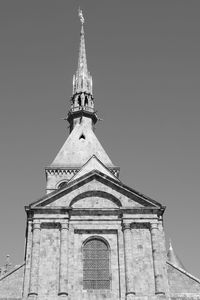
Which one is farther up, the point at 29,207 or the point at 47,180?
the point at 47,180

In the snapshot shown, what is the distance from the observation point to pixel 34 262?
22156mm

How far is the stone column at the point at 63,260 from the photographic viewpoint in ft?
70.0

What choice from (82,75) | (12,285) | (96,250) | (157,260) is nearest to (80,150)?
(82,75)

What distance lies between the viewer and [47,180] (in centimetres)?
4303

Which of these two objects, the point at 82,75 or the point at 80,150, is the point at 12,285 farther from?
the point at 82,75

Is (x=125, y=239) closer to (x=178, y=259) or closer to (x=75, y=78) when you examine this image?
(x=178, y=259)

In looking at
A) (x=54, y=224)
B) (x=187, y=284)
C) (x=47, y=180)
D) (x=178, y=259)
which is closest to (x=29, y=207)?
(x=54, y=224)

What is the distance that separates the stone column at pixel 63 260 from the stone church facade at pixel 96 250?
0.04 meters

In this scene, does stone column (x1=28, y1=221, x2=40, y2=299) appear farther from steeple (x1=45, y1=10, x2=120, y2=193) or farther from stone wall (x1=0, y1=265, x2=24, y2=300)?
steeple (x1=45, y1=10, x2=120, y2=193)

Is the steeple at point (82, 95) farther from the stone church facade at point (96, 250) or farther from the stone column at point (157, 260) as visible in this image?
the stone column at point (157, 260)

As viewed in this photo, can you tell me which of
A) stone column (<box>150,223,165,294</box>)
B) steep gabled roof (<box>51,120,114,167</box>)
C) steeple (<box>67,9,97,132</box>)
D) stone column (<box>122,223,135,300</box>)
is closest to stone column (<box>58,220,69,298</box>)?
stone column (<box>122,223,135,300</box>)

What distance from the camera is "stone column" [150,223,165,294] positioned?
21.7 m

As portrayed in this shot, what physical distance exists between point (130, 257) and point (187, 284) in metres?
3.06

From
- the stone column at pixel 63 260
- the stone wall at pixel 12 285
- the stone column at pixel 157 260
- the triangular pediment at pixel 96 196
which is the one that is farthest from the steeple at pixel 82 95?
the stone wall at pixel 12 285
